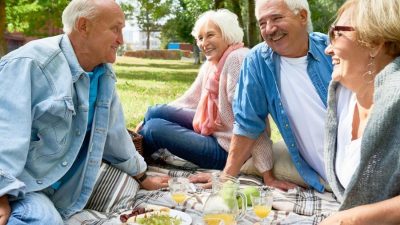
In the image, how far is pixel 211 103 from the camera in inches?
178

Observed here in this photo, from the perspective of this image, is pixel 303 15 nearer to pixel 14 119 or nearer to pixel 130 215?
pixel 130 215

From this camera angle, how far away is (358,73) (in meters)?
2.38

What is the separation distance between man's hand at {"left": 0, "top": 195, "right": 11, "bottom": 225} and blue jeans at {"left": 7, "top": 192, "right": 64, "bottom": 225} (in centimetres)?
2

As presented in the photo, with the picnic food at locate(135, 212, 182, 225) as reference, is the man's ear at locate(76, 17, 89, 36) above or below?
above

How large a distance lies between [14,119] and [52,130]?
0.29 metres

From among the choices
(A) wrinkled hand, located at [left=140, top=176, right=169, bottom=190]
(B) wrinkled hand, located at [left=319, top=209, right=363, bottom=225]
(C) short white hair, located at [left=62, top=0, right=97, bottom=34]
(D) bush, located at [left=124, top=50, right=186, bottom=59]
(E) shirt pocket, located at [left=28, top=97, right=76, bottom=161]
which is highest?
(C) short white hair, located at [left=62, top=0, right=97, bottom=34]

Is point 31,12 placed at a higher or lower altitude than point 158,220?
higher

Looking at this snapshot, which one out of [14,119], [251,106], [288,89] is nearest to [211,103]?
[251,106]

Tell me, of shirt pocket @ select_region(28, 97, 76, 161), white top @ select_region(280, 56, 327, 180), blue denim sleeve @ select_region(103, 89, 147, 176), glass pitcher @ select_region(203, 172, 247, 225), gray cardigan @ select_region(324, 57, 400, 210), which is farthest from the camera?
white top @ select_region(280, 56, 327, 180)

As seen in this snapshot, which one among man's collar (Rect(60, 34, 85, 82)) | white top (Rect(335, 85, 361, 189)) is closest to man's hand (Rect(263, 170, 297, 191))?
white top (Rect(335, 85, 361, 189))

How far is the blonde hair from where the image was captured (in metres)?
1.98

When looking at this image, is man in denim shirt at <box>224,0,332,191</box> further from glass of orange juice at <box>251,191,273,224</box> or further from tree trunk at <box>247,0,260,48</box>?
tree trunk at <box>247,0,260,48</box>

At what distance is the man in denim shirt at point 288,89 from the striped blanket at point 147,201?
190 mm

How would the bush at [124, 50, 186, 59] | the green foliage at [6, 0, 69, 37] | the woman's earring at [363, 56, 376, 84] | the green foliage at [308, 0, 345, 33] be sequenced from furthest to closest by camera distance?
the bush at [124, 50, 186, 59], the green foliage at [308, 0, 345, 33], the green foliage at [6, 0, 69, 37], the woman's earring at [363, 56, 376, 84]
